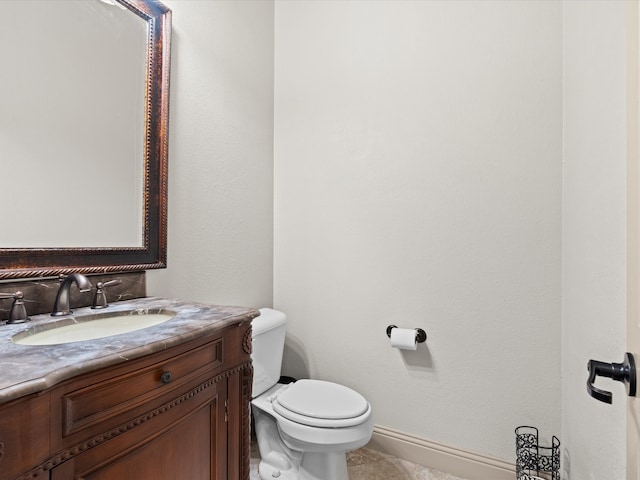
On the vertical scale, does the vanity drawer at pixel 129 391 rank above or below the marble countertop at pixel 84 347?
below

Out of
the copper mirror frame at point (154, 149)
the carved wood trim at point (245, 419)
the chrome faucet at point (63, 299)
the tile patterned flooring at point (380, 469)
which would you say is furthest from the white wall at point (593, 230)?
the copper mirror frame at point (154, 149)

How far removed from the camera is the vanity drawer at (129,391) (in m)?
0.63

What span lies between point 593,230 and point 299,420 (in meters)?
1.23

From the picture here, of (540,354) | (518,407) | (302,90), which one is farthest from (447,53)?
(518,407)

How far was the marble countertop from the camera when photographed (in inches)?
22.3

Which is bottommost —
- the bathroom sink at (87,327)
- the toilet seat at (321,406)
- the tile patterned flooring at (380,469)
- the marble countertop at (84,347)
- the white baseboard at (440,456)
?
the tile patterned flooring at (380,469)

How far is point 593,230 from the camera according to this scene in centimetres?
100

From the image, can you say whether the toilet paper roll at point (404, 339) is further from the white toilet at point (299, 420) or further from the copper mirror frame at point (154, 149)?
the copper mirror frame at point (154, 149)

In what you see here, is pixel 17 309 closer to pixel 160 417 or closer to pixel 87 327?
pixel 87 327

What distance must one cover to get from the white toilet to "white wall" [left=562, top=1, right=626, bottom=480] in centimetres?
78

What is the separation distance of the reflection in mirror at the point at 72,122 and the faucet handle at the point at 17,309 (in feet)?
0.51

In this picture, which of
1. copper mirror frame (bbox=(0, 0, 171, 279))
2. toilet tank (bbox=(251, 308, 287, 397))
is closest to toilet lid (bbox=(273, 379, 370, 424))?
toilet tank (bbox=(251, 308, 287, 397))

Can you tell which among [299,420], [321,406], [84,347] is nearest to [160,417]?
[84,347]

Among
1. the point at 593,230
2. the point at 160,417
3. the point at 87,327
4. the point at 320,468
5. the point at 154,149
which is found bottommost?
the point at 320,468
